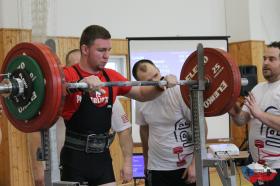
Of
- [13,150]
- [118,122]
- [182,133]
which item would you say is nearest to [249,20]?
[13,150]

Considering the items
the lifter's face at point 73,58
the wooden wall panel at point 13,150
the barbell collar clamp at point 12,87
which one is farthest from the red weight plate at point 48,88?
the wooden wall panel at point 13,150

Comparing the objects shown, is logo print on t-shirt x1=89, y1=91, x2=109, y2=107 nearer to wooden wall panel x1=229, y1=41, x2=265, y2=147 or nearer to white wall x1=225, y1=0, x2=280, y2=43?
wooden wall panel x1=229, y1=41, x2=265, y2=147

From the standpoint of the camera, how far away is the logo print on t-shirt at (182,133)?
3.47m

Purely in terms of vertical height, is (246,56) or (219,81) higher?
(246,56)

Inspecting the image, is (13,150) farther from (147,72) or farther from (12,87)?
(12,87)

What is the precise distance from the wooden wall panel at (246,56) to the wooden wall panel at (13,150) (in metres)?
4.01

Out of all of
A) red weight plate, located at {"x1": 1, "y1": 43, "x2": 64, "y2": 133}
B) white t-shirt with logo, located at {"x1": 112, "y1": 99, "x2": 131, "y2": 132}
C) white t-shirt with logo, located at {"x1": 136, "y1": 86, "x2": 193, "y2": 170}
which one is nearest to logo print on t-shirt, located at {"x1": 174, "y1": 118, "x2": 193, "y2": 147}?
white t-shirt with logo, located at {"x1": 136, "y1": 86, "x2": 193, "y2": 170}

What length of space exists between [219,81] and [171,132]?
0.71 metres

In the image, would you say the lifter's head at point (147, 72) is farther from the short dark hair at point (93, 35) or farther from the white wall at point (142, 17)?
the white wall at point (142, 17)

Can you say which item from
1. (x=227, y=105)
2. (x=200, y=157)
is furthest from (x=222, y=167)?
(x=227, y=105)

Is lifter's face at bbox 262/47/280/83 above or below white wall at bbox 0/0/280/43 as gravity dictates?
below

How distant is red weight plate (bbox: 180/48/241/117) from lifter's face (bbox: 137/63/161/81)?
57cm

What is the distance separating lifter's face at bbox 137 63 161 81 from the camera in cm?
359

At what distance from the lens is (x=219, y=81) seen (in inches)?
115
